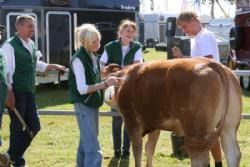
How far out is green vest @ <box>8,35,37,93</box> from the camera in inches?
227

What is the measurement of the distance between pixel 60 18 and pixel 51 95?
7.25 ft

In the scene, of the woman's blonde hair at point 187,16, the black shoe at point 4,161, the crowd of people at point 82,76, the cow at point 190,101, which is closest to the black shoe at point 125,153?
the crowd of people at point 82,76

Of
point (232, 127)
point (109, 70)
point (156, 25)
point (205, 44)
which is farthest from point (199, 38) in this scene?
point (156, 25)

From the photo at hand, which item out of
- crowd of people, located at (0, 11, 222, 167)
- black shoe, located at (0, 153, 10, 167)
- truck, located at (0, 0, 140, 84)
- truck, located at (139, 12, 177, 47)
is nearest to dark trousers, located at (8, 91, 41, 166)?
crowd of people, located at (0, 11, 222, 167)

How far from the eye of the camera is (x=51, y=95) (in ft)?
45.3

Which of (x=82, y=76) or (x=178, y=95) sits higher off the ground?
(x=82, y=76)

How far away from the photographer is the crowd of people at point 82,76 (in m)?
4.99

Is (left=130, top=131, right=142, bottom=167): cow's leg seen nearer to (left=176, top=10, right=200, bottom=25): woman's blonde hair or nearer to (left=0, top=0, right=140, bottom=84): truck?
(left=176, top=10, right=200, bottom=25): woman's blonde hair

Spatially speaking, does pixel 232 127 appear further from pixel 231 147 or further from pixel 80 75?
pixel 80 75

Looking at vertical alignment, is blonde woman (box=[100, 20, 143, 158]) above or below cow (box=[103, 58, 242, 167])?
above

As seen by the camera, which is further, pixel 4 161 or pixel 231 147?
pixel 4 161

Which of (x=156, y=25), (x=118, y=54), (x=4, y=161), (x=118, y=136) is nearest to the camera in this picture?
(x=4, y=161)

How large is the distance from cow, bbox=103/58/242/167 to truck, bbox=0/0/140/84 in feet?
27.3

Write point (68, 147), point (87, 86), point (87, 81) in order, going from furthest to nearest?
1. point (68, 147)
2. point (87, 81)
3. point (87, 86)
